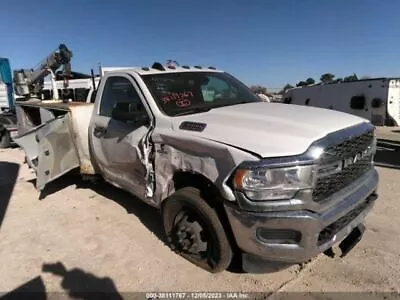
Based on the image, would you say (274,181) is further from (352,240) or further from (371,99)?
(371,99)

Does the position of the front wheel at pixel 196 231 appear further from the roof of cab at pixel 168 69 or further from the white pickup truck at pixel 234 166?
the roof of cab at pixel 168 69

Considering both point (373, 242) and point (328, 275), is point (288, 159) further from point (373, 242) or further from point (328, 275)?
point (373, 242)

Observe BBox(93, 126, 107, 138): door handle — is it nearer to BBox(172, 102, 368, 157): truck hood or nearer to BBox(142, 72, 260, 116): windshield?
BBox(142, 72, 260, 116): windshield

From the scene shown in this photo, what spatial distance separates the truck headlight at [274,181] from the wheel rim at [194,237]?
29.4 inches

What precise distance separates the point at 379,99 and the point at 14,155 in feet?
35.4

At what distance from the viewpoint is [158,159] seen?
3982mm

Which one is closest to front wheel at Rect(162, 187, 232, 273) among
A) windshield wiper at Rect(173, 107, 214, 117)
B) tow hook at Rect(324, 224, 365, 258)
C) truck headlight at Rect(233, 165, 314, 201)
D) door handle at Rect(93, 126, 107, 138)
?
truck headlight at Rect(233, 165, 314, 201)

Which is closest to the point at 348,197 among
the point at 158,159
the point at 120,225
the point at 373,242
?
the point at 373,242

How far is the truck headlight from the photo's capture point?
2910 millimetres

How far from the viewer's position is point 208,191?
3.59m

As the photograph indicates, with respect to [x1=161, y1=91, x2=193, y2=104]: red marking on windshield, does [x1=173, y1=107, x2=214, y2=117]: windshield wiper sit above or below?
below

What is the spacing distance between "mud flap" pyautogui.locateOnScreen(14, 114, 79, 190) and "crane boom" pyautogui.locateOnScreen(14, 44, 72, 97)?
6.30 metres

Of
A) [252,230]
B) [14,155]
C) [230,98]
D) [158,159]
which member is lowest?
[14,155]

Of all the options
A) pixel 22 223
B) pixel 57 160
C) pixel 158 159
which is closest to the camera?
pixel 158 159
